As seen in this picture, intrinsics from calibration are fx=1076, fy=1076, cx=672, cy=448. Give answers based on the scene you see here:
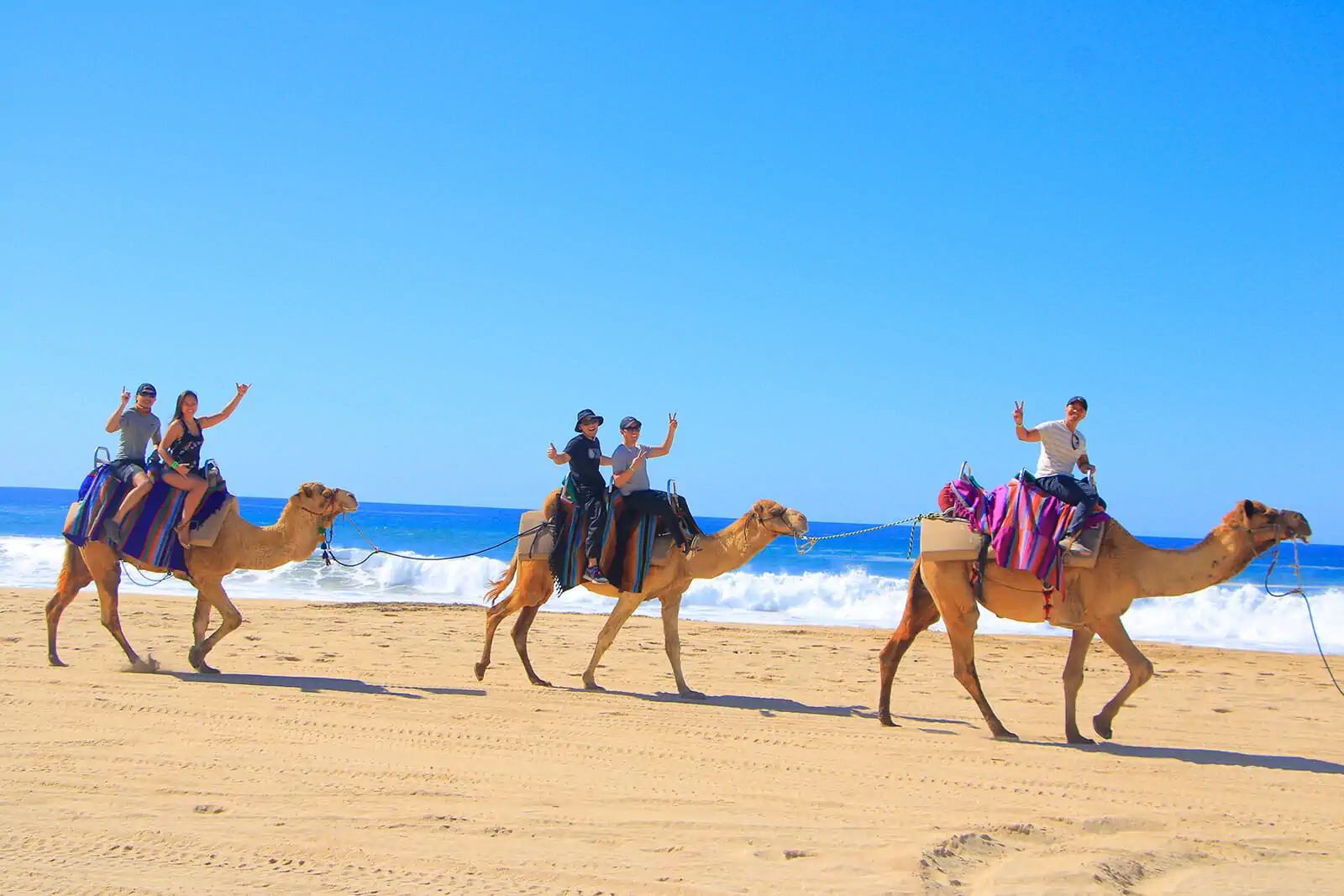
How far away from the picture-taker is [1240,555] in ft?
26.6

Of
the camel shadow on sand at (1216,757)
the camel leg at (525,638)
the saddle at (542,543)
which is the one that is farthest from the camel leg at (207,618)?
the camel shadow on sand at (1216,757)

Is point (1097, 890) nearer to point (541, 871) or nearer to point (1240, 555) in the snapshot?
point (541, 871)

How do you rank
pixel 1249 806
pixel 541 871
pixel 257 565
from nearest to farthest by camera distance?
pixel 541 871 < pixel 1249 806 < pixel 257 565

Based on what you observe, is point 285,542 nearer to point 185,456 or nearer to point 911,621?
point 185,456

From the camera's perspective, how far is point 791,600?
2520cm

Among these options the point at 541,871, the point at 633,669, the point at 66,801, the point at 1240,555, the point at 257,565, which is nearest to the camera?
the point at 541,871

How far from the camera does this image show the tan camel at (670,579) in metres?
10.4

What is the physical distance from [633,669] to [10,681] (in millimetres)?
6100

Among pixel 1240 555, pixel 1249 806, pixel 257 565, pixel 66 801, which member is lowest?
pixel 66 801

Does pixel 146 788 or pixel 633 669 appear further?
pixel 633 669

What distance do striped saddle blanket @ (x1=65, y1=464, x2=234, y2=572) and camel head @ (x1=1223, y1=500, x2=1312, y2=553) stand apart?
30.2ft

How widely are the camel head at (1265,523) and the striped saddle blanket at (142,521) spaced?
9209mm

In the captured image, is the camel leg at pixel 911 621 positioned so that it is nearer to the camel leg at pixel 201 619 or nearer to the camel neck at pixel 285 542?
the camel neck at pixel 285 542

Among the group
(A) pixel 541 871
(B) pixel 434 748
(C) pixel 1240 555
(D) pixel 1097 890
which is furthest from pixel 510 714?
(C) pixel 1240 555
